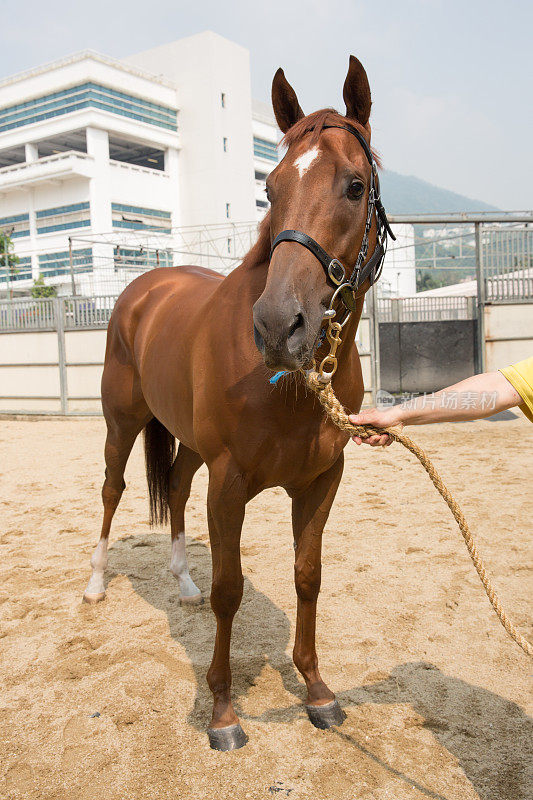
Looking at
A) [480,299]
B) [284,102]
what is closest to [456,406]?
[284,102]

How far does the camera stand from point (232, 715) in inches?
87.3

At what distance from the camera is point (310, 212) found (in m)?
1.67

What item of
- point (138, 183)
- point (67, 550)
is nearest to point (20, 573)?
point (67, 550)

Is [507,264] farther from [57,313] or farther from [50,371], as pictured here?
[50,371]

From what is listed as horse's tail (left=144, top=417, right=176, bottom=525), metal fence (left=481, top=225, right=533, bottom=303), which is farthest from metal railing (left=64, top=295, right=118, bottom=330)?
horse's tail (left=144, top=417, right=176, bottom=525)

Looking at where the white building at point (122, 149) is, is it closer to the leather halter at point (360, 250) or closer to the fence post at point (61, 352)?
the fence post at point (61, 352)

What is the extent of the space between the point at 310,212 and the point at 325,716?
6.03ft

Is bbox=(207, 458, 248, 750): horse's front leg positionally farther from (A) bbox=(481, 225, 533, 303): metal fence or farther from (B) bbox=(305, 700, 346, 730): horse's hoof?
(A) bbox=(481, 225, 533, 303): metal fence

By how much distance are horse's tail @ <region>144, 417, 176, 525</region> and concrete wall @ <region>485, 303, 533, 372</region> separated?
6708 mm

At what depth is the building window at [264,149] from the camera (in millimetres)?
58688

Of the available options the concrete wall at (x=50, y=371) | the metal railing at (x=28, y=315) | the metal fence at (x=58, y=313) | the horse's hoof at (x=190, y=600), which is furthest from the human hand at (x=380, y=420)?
the metal railing at (x=28, y=315)

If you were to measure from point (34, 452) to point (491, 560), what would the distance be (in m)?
6.04

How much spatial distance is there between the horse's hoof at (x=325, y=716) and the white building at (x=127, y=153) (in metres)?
34.1

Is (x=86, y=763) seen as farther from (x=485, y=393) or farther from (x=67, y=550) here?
(x=67, y=550)
